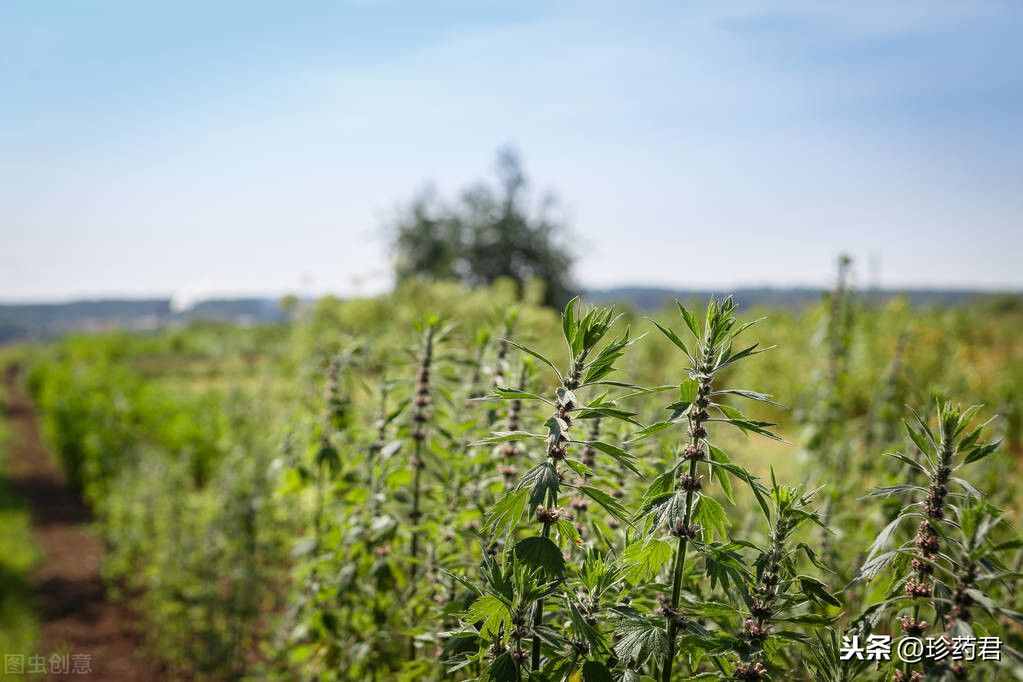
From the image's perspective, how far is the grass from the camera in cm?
622

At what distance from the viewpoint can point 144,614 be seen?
7.09m

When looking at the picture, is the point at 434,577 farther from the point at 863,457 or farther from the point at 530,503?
the point at 863,457

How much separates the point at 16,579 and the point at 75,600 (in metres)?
1.12

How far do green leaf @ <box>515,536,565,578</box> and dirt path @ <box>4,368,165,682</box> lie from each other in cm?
562

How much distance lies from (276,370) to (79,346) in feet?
92.2

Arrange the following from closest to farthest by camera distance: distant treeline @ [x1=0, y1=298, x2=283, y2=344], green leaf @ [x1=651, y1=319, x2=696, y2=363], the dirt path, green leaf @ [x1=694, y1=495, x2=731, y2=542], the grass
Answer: green leaf @ [x1=651, y1=319, x2=696, y2=363]
green leaf @ [x1=694, y1=495, x2=731, y2=542]
the dirt path
the grass
distant treeline @ [x1=0, y1=298, x2=283, y2=344]

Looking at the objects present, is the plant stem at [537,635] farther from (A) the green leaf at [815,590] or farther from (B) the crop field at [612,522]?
(A) the green leaf at [815,590]

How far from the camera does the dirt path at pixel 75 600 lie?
235 inches

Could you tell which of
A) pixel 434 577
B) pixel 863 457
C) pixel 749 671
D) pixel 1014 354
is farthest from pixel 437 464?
pixel 1014 354

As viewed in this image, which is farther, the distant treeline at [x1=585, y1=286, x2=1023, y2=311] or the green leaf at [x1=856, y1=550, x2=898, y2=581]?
the distant treeline at [x1=585, y1=286, x2=1023, y2=311]

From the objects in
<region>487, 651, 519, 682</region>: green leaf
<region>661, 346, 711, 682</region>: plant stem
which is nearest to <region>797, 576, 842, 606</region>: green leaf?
<region>661, 346, 711, 682</region>: plant stem

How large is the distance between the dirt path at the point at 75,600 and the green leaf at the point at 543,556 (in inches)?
221

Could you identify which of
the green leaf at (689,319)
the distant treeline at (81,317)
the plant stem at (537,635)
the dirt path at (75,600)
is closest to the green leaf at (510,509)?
the plant stem at (537,635)

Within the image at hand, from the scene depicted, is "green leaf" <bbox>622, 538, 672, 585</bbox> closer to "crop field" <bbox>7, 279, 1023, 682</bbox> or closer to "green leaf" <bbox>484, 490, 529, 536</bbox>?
"crop field" <bbox>7, 279, 1023, 682</bbox>
